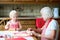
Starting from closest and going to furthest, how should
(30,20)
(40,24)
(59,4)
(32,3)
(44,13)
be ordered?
1. (44,13)
2. (40,24)
3. (30,20)
4. (32,3)
5. (59,4)

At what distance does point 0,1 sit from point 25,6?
779 millimetres

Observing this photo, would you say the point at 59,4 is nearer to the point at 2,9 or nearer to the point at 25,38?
the point at 2,9

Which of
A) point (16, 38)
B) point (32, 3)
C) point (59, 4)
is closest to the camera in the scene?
point (16, 38)

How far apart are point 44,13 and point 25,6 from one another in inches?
97.5

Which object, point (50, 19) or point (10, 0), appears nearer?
point (50, 19)

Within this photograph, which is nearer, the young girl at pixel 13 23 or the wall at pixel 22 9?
the young girl at pixel 13 23

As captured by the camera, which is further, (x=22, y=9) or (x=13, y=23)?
(x=22, y=9)

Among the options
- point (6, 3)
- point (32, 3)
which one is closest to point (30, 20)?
point (32, 3)

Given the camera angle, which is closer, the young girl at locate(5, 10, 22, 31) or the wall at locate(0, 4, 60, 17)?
the young girl at locate(5, 10, 22, 31)

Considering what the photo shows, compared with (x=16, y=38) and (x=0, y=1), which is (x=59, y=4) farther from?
(x=16, y=38)

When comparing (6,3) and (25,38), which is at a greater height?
(6,3)

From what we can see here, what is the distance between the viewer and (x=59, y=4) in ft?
15.4

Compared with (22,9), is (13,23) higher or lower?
lower

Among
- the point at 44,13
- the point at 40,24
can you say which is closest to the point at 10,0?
the point at 40,24
